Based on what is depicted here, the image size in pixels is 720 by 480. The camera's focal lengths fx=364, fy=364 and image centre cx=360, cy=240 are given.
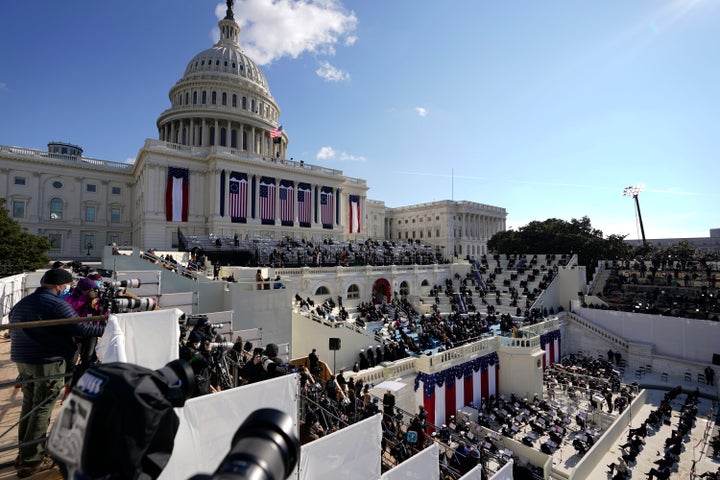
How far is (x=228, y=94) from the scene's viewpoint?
200ft

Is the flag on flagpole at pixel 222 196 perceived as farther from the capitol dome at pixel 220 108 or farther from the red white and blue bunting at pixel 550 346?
the red white and blue bunting at pixel 550 346

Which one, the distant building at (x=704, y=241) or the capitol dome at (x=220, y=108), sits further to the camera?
the distant building at (x=704, y=241)

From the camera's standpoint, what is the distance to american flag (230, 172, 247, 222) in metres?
45.6

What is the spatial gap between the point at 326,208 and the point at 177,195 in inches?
792

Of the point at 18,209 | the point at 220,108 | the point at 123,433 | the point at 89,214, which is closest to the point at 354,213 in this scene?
the point at 220,108

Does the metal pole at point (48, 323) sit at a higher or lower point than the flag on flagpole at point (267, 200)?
lower

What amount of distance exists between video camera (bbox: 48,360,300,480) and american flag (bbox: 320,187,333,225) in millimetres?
52796

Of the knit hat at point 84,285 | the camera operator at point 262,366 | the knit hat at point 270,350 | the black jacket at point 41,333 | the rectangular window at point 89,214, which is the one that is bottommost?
the camera operator at point 262,366

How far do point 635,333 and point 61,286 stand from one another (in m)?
38.9

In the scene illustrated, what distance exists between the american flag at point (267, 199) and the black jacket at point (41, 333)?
44.4 m

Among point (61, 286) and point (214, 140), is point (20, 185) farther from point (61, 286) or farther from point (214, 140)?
point (61, 286)

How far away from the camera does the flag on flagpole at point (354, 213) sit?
58.4m

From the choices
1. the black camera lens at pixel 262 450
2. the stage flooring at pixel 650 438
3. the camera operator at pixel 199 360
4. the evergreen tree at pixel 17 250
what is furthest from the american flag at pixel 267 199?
the black camera lens at pixel 262 450

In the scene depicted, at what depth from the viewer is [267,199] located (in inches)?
1908
